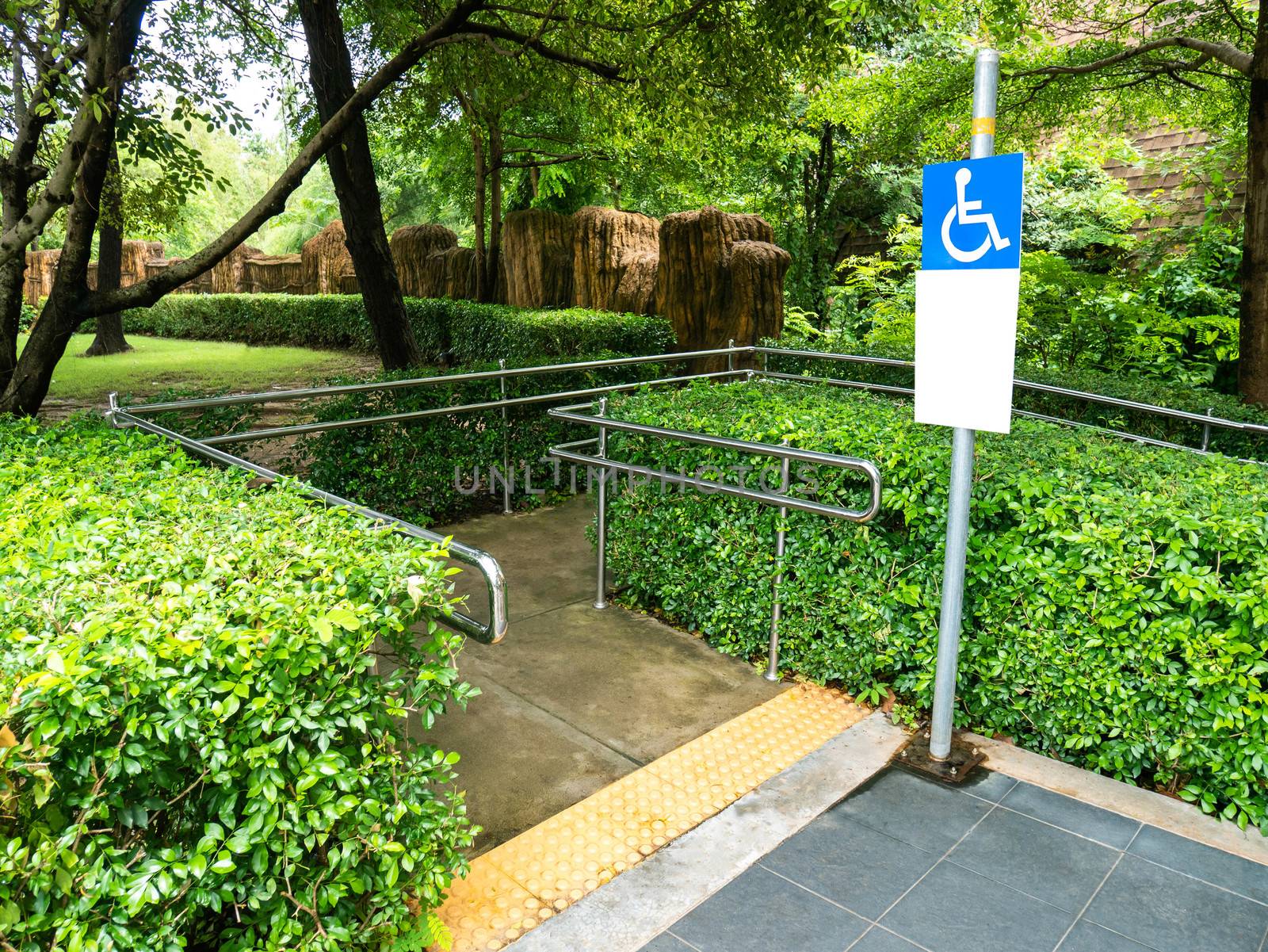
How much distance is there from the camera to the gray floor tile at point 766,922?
2178mm

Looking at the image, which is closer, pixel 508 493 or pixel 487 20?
pixel 508 493

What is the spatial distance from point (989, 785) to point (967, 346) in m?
1.41

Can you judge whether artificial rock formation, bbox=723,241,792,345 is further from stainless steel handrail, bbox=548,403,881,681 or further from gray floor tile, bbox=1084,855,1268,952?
gray floor tile, bbox=1084,855,1268,952

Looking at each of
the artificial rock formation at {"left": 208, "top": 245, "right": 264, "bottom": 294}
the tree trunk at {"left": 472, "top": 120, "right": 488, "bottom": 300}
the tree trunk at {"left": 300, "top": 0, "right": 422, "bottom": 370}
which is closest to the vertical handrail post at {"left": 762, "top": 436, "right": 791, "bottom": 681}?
the tree trunk at {"left": 300, "top": 0, "right": 422, "bottom": 370}

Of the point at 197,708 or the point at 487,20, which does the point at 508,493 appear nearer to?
the point at 197,708

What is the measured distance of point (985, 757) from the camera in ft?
9.98

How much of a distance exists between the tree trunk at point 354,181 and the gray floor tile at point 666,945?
21.7 ft

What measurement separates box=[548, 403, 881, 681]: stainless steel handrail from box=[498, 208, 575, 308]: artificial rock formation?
650 cm

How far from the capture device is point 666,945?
2.19 meters

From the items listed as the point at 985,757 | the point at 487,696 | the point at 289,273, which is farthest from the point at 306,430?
the point at 289,273

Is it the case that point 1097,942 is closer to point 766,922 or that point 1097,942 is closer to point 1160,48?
point 766,922

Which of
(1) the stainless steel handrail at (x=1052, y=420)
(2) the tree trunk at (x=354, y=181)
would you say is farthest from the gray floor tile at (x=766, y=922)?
(2) the tree trunk at (x=354, y=181)

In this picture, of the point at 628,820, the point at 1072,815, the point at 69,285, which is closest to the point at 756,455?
the point at 628,820

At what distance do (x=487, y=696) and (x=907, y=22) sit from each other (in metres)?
5.97
